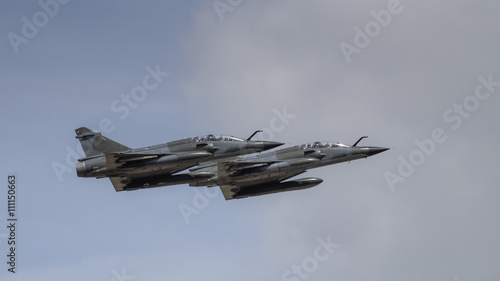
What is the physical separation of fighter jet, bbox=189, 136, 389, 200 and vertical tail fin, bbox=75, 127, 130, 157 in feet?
24.5

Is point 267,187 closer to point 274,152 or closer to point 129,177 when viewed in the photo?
point 274,152

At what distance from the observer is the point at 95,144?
253 ft

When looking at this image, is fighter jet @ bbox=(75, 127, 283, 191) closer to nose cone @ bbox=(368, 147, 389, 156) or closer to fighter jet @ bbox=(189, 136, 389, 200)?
fighter jet @ bbox=(189, 136, 389, 200)

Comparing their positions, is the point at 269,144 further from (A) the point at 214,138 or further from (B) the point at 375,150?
(B) the point at 375,150

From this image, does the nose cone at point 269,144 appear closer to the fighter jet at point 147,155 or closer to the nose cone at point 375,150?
the fighter jet at point 147,155

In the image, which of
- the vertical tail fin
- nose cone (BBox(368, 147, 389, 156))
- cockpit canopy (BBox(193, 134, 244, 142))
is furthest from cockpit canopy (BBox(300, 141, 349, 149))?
the vertical tail fin

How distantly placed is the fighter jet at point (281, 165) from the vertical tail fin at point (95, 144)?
7466 mm

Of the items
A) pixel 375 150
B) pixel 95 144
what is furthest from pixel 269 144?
pixel 95 144

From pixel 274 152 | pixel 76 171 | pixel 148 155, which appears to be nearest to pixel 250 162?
pixel 274 152

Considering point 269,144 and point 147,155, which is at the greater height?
point 147,155

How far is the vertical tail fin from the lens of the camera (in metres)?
76.8

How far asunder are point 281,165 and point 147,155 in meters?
12.2

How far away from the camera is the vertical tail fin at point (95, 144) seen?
76.8 metres

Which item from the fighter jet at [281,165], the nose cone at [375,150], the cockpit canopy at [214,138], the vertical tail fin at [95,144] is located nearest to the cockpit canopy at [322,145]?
the fighter jet at [281,165]
